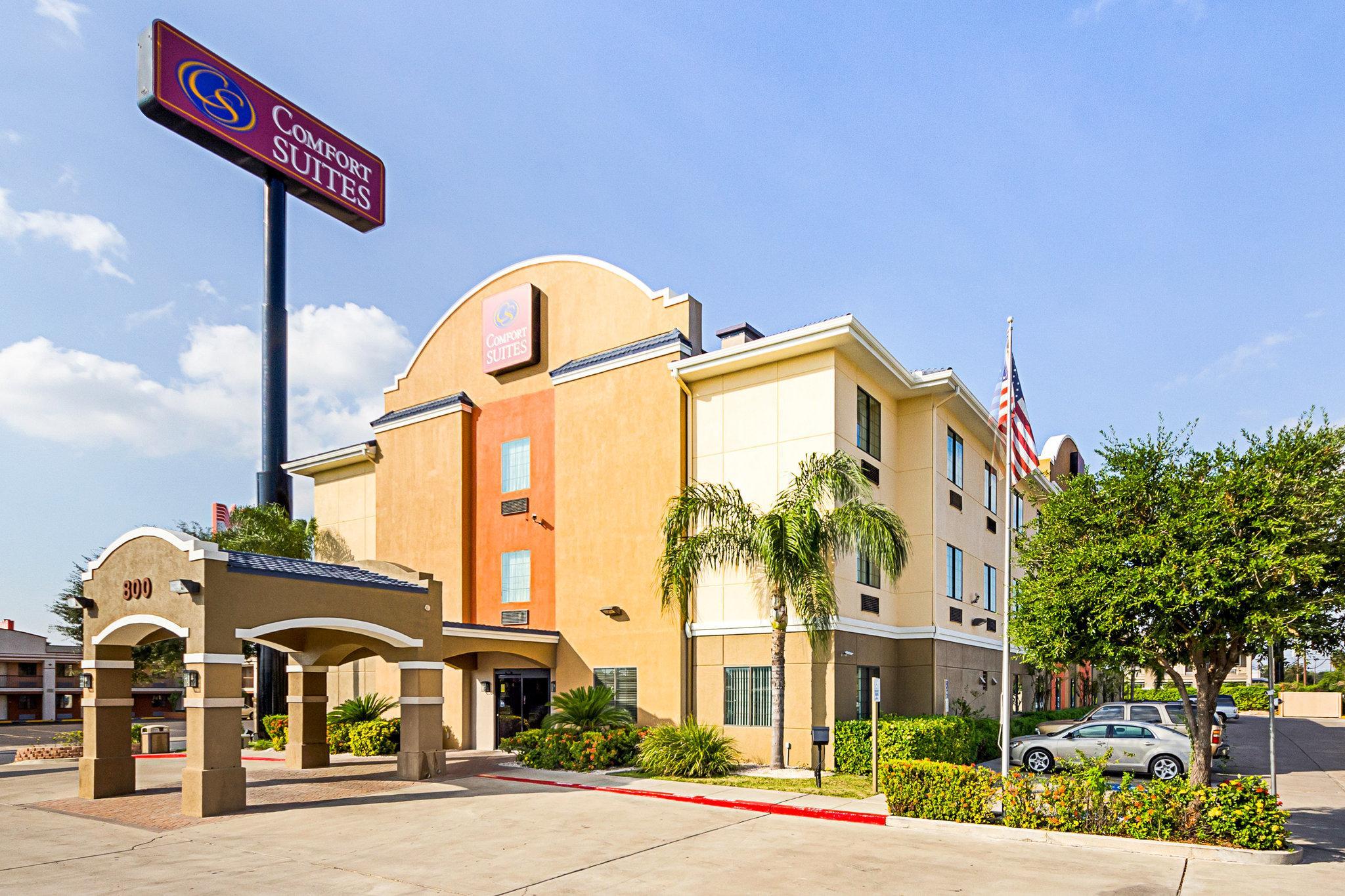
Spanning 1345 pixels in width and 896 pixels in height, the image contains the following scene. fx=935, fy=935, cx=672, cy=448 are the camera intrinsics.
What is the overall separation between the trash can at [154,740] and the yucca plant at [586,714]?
1590 centimetres

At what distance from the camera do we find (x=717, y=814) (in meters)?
17.0

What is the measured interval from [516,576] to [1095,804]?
19.5m

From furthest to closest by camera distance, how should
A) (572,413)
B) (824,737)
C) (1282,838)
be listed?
(572,413), (824,737), (1282,838)

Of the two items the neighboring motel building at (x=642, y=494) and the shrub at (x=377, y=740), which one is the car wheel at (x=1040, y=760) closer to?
the neighboring motel building at (x=642, y=494)

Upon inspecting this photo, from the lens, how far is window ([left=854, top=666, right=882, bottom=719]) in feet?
77.4

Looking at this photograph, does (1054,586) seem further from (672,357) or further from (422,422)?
(422,422)

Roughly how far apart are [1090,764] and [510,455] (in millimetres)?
20361

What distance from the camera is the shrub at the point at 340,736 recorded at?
2936cm

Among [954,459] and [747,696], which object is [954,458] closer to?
[954,459]

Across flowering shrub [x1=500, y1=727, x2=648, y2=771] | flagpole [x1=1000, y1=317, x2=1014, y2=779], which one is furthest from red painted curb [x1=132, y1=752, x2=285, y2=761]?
flagpole [x1=1000, y1=317, x2=1014, y2=779]

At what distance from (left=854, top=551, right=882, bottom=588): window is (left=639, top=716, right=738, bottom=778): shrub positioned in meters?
5.67

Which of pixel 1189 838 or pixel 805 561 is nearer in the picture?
pixel 1189 838

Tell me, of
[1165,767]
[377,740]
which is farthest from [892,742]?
[377,740]

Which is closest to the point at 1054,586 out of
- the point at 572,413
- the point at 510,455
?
the point at 572,413
